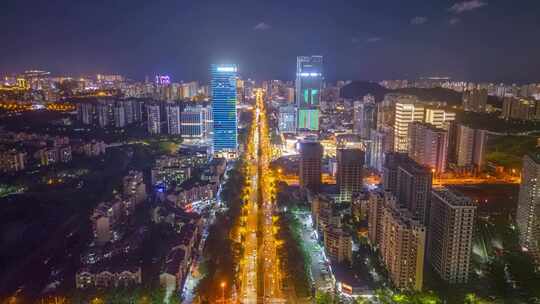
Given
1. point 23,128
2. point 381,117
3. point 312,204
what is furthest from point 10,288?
point 381,117

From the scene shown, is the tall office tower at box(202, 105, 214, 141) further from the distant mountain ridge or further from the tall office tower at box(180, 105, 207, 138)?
the distant mountain ridge

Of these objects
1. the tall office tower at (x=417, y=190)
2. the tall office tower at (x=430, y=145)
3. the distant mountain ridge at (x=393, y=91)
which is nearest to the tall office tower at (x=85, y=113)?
the tall office tower at (x=430, y=145)

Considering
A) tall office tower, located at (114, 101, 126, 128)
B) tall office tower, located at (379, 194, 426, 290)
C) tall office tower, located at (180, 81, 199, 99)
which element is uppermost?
tall office tower, located at (180, 81, 199, 99)

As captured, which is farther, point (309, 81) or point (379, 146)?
point (309, 81)

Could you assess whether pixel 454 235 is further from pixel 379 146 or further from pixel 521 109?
pixel 521 109

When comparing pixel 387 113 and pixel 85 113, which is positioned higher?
pixel 387 113

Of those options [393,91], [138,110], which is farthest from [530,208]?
[393,91]

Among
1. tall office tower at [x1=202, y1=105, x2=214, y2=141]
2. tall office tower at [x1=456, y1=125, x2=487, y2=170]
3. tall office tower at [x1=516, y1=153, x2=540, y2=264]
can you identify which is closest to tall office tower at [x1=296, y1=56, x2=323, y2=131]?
tall office tower at [x1=202, y1=105, x2=214, y2=141]
